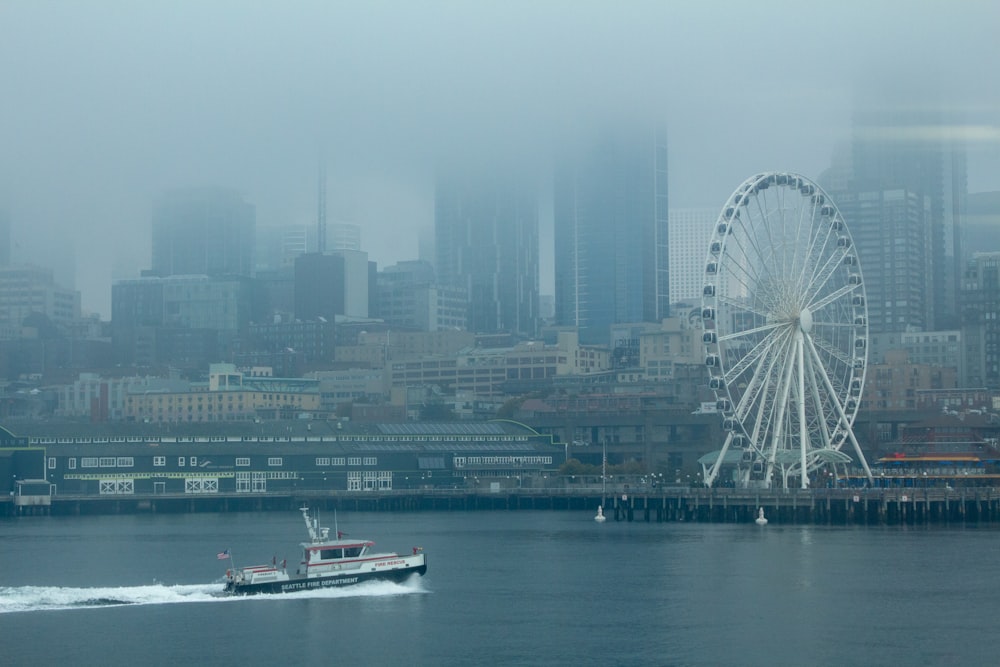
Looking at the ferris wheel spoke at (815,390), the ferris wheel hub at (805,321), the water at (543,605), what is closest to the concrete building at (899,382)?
the ferris wheel spoke at (815,390)

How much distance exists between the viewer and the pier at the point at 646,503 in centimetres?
9569

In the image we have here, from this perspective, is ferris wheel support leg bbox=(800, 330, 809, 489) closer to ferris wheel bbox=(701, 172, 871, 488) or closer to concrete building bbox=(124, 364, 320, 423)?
ferris wheel bbox=(701, 172, 871, 488)

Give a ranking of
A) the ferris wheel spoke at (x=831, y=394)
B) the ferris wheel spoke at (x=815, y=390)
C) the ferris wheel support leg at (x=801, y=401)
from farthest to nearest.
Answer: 1. the ferris wheel spoke at (x=815, y=390)
2. the ferris wheel spoke at (x=831, y=394)
3. the ferris wheel support leg at (x=801, y=401)

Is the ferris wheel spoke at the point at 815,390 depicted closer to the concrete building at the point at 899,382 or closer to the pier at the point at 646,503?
the pier at the point at 646,503

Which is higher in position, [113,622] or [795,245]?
[795,245]

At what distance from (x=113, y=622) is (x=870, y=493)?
173ft

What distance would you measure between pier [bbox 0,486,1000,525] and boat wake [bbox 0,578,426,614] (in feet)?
129

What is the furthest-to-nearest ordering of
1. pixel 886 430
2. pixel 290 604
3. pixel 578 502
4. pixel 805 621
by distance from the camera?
1. pixel 886 430
2. pixel 578 502
3. pixel 290 604
4. pixel 805 621

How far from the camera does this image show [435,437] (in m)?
135

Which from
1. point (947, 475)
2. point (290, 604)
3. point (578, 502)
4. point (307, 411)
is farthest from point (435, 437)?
point (290, 604)

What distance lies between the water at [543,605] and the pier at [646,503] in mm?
10068

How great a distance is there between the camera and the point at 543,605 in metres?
57.4

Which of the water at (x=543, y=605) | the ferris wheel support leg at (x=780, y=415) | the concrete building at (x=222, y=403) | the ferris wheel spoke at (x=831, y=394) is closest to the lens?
the water at (x=543, y=605)

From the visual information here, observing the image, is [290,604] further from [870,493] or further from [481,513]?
[481,513]
